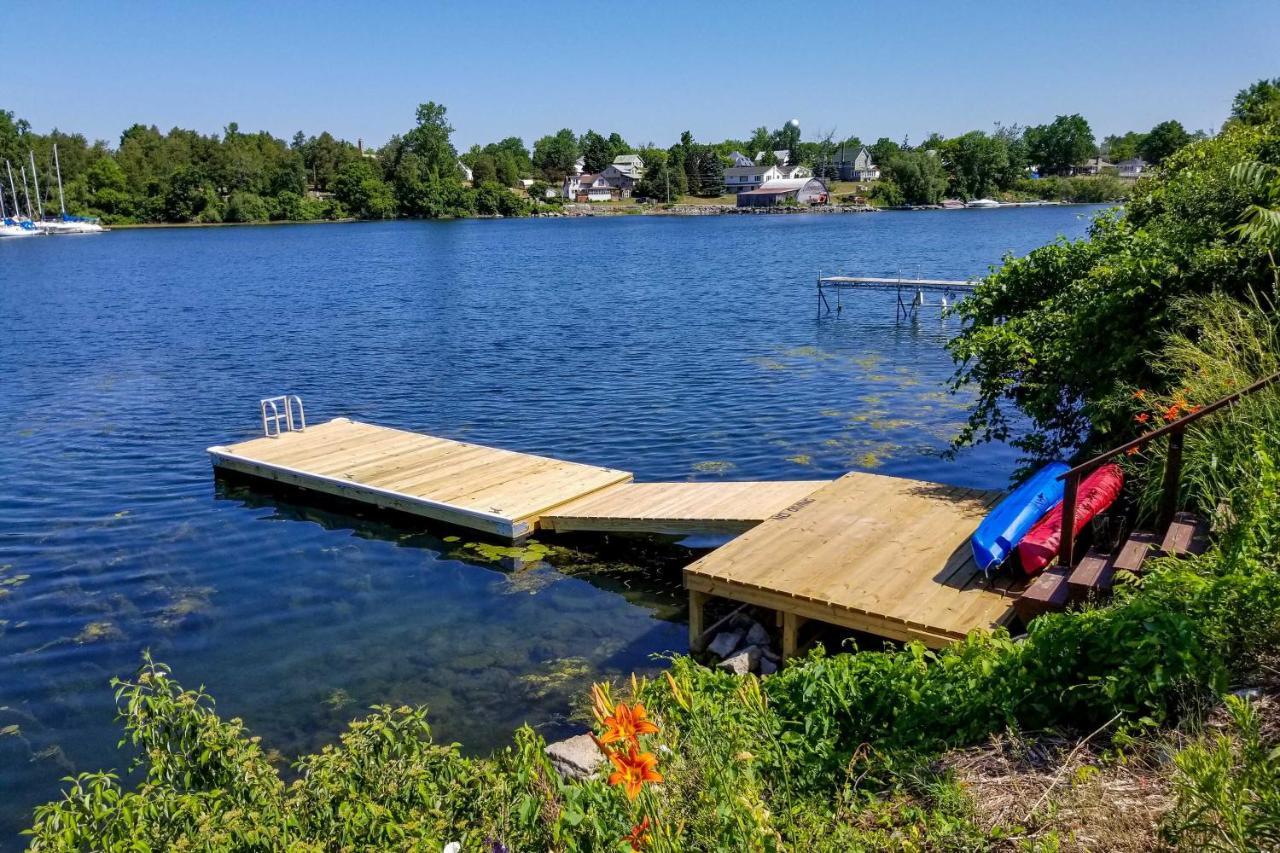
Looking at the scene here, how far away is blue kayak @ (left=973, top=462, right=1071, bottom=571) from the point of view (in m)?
8.46

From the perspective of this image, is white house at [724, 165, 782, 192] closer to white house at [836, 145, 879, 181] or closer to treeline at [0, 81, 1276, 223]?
treeline at [0, 81, 1276, 223]

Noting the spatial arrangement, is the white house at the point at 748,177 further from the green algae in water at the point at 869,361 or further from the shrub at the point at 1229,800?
the shrub at the point at 1229,800

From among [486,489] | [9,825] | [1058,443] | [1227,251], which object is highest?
[1227,251]

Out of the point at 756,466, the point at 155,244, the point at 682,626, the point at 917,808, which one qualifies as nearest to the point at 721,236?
the point at 155,244

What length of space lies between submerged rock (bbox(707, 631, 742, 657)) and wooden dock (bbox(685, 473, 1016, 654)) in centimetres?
20

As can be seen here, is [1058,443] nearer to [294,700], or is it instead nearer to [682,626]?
[682,626]

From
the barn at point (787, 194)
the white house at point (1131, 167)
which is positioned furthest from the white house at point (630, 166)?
the white house at point (1131, 167)

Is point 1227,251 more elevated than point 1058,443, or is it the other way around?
point 1227,251

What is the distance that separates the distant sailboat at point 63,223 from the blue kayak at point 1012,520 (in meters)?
130

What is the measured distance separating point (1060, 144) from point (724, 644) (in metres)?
204

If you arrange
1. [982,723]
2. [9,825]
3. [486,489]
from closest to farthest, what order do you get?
[982,723]
[9,825]
[486,489]

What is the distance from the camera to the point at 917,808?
176 inches

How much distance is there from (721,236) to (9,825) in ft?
314

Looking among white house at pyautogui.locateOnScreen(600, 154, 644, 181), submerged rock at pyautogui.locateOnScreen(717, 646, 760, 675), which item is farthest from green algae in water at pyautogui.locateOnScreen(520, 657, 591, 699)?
white house at pyautogui.locateOnScreen(600, 154, 644, 181)
